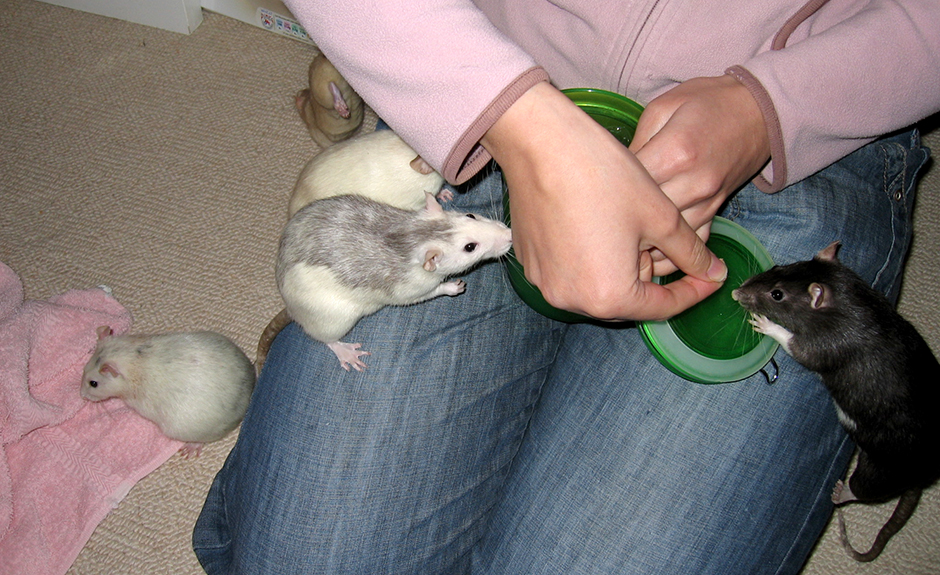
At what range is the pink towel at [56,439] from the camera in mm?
2279

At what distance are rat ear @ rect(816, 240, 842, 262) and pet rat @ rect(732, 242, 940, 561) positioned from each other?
0.6 inches

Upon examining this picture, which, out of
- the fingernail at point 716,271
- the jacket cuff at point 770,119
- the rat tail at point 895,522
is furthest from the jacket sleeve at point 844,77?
the rat tail at point 895,522

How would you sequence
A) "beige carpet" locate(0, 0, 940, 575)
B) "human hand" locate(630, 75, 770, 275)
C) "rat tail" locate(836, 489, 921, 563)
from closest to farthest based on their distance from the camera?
"human hand" locate(630, 75, 770, 275) < "rat tail" locate(836, 489, 921, 563) < "beige carpet" locate(0, 0, 940, 575)

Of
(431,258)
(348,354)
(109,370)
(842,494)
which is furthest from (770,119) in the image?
(109,370)

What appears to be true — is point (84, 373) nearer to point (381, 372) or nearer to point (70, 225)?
point (70, 225)

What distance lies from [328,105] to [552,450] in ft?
6.01

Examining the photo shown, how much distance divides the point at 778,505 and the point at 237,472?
4.97 ft

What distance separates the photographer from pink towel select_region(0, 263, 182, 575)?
2.28m

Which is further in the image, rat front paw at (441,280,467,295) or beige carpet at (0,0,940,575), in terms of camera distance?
beige carpet at (0,0,940,575)

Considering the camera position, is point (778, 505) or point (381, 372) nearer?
point (778, 505)

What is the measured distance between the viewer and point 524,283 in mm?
1761

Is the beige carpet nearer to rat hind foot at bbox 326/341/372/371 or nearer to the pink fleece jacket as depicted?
rat hind foot at bbox 326/341/372/371

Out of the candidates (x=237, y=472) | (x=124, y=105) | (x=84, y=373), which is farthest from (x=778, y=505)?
(x=124, y=105)

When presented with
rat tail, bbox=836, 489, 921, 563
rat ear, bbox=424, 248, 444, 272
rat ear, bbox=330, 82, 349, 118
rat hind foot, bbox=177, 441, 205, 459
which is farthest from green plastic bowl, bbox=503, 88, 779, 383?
rat hind foot, bbox=177, 441, 205, 459
